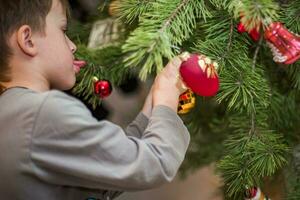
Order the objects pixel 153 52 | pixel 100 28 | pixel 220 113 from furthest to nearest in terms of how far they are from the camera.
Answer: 1. pixel 220 113
2. pixel 100 28
3. pixel 153 52

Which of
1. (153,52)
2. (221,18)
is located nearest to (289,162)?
(221,18)

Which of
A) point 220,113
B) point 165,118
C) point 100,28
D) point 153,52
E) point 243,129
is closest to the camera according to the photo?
point 153,52

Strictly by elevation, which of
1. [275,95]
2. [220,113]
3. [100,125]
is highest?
[100,125]

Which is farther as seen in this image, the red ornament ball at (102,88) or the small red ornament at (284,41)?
the red ornament ball at (102,88)

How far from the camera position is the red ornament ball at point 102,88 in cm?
72

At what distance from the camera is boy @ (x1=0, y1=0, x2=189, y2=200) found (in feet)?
1.89

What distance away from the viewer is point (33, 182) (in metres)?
0.60

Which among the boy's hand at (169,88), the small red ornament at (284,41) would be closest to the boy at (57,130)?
the boy's hand at (169,88)

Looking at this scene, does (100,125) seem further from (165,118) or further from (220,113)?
(220,113)

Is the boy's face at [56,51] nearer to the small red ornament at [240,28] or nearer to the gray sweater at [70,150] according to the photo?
the gray sweater at [70,150]

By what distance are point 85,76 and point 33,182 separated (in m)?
0.20

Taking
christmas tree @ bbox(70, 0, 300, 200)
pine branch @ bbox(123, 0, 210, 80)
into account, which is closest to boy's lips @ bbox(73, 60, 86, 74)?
christmas tree @ bbox(70, 0, 300, 200)

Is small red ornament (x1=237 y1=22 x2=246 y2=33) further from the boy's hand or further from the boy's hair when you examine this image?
the boy's hair

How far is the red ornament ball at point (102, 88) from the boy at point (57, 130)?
0.06 m
